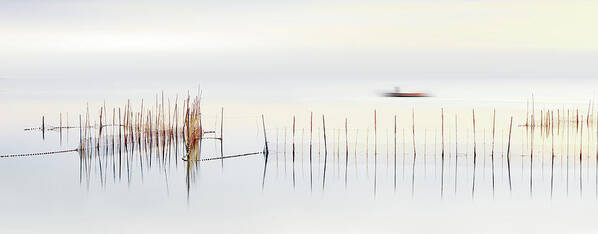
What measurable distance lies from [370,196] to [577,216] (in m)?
2.01

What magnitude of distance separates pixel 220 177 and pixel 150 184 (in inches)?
33.6

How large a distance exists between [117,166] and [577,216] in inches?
203

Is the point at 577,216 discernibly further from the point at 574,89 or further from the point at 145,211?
the point at 574,89

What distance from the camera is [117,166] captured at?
412 inches

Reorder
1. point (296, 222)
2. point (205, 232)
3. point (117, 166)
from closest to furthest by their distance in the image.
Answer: point (205, 232) → point (296, 222) → point (117, 166)

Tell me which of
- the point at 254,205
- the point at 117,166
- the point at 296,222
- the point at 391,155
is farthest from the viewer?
the point at 391,155

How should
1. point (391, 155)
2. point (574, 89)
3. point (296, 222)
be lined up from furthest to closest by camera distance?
point (574, 89)
point (391, 155)
point (296, 222)

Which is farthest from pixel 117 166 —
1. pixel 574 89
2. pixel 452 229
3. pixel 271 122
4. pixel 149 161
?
pixel 574 89

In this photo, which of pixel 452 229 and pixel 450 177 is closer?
pixel 452 229

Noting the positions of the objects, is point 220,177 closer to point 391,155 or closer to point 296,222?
point 296,222

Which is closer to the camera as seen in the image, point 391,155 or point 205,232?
point 205,232

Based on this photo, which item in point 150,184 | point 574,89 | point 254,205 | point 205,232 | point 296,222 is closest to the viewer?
point 205,232

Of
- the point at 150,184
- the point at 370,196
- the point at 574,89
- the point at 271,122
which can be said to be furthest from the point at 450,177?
the point at 574,89

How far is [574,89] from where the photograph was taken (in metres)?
46.9
